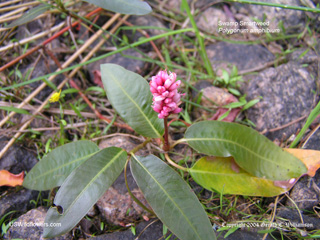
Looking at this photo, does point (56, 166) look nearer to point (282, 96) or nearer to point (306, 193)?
point (306, 193)

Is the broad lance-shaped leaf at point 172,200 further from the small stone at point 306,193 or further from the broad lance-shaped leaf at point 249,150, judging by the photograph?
the small stone at point 306,193

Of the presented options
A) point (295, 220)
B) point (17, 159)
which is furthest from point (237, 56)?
point (17, 159)

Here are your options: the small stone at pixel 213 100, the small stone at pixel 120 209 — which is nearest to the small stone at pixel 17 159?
the small stone at pixel 120 209

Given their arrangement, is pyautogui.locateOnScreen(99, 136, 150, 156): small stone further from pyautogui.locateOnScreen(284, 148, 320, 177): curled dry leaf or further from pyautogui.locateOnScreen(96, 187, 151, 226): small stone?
pyautogui.locateOnScreen(284, 148, 320, 177): curled dry leaf

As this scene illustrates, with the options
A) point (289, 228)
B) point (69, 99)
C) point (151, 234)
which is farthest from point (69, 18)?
point (289, 228)

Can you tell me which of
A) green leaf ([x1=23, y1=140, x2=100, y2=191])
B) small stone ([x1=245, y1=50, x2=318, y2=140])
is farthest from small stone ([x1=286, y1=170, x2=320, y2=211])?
green leaf ([x1=23, y1=140, x2=100, y2=191])
